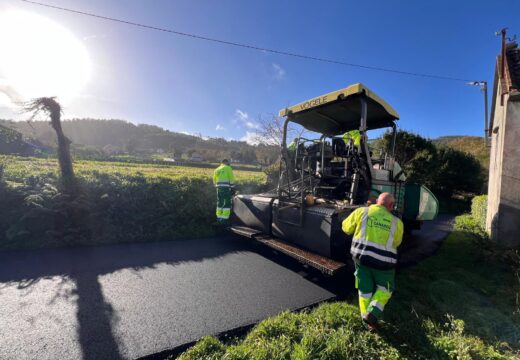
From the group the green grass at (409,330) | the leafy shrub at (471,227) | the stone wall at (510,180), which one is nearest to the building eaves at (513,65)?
the stone wall at (510,180)

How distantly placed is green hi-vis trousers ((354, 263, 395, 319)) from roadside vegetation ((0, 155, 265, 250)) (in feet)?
14.8

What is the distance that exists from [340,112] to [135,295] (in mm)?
4729

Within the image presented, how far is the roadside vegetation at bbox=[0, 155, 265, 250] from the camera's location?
525 centimetres

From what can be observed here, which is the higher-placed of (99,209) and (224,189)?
(224,189)

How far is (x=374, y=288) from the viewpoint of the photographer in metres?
3.13

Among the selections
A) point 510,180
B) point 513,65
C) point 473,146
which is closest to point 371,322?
point 510,180

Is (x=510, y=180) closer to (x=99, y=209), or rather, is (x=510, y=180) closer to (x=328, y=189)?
(x=328, y=189)

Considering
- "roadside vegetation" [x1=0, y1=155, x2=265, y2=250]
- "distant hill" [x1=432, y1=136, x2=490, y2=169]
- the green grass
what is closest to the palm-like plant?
"roadside vegetation" [x1=0, y1=155, x2=265, y2=250]

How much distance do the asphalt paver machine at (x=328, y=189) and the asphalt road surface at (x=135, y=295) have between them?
585mm

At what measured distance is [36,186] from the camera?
5.73 m

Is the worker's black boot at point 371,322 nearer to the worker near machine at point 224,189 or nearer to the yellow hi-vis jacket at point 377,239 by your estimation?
the yellow hi-vis jacket at point 377,239

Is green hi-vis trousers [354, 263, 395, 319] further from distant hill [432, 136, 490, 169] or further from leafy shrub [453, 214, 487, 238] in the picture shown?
distant hill [432, 136, 490, 169]

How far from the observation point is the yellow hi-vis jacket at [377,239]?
2.94 m

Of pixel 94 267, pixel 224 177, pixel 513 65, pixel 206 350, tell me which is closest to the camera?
pixel 206 350
